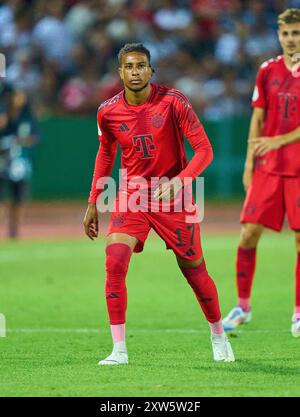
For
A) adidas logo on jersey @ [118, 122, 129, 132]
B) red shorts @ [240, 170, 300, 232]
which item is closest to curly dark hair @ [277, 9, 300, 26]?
red shorts @ [240, 170, 300, 232]

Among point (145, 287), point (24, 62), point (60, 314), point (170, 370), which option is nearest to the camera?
point (170, 370)

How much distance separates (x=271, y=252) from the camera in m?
16.3

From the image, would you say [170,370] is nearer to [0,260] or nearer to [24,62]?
[0,260]

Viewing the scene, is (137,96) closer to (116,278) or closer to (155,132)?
(155,132)

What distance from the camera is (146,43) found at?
74.0 ft

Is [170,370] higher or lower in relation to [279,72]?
lower

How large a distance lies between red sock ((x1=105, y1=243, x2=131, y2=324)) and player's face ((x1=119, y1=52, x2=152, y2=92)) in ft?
3.36

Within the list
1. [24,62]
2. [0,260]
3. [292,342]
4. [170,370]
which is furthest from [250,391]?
[24,62]

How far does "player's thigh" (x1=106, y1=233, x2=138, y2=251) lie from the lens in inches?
297

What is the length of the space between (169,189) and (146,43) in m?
15.5

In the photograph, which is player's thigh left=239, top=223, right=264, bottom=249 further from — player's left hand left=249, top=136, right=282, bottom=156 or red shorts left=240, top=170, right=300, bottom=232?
player's left hand left=249, top=136, right=282, bottom=156

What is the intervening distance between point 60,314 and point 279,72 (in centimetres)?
297

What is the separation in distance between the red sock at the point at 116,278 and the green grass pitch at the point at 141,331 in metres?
0.36

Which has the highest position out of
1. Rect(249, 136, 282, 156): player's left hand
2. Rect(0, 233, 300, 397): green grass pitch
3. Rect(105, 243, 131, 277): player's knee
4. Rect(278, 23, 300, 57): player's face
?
Rect(278, 23, 300, 57): player's face
